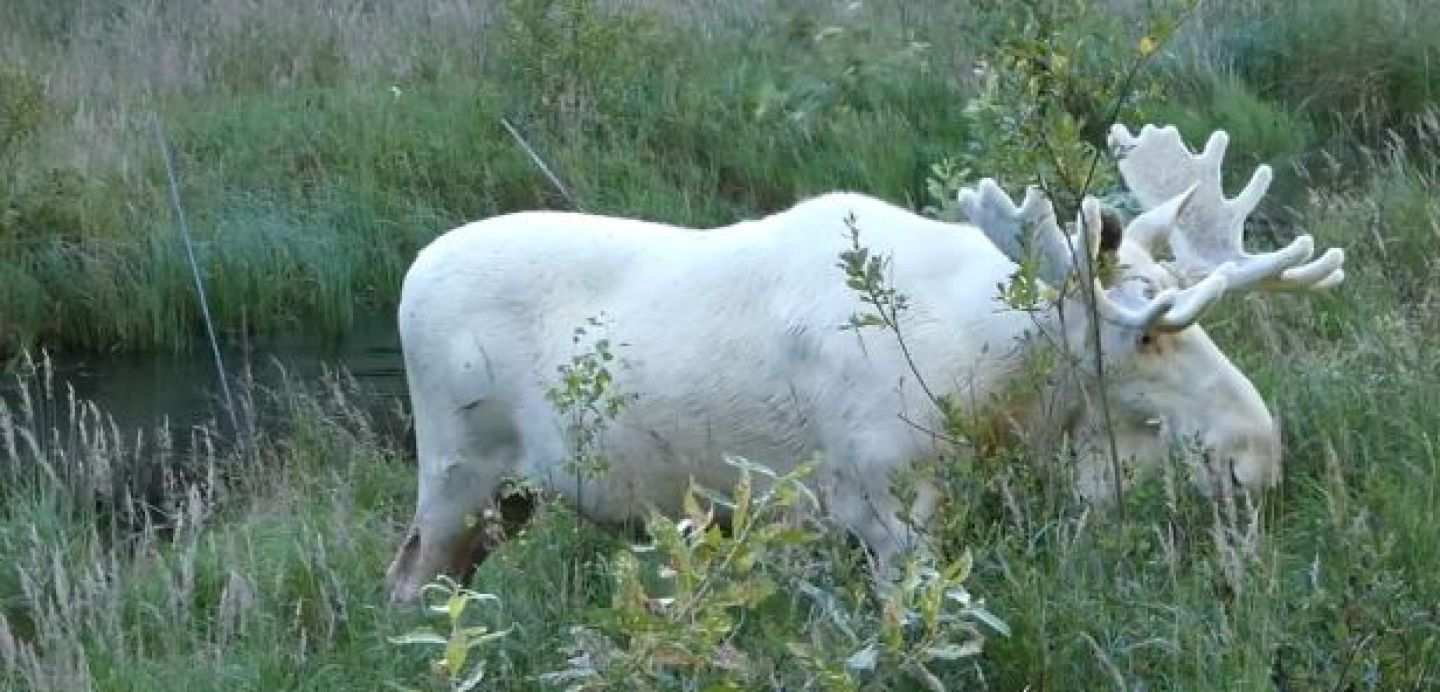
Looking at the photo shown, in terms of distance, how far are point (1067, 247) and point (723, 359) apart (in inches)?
33.6

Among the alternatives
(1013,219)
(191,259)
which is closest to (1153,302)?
(1013,219)

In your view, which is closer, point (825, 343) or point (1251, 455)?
point (1251, 455)

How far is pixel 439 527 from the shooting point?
5.94m

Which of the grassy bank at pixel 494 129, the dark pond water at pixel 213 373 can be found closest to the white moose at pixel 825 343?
the dark pond water at pixel 213 373

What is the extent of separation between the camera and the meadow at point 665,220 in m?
4.36

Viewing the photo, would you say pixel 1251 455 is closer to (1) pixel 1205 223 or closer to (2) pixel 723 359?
(1) pixel 1205 223

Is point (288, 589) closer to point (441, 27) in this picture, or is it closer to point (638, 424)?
point (638, 424)

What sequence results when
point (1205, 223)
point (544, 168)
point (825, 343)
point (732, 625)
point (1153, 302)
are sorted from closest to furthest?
point (732, 625), point (1153, 302), point (825, 343), point (1205, 223), point (544, 168)

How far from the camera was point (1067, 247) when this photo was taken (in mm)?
4863

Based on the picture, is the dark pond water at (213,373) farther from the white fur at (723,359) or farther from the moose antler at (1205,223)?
the moose antler at (1205,223)

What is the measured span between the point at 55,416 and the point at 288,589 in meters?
5.16

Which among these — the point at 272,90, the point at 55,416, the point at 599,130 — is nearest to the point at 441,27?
the point at 272,90

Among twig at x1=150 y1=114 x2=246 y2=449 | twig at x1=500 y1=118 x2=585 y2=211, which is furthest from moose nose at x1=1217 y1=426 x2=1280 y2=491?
twig at x1=150 y1=114 x2=246 y2=449

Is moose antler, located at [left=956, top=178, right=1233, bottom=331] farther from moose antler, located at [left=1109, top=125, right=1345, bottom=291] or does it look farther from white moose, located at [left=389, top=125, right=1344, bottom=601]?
moose antler, located at [left=1109, top=125, right=1345, bottom=291]
